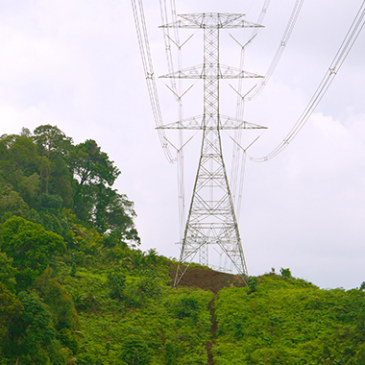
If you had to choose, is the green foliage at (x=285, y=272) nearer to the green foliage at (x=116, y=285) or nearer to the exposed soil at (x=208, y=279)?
the exposed soil at (x=208, y=279)

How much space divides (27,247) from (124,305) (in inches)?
398

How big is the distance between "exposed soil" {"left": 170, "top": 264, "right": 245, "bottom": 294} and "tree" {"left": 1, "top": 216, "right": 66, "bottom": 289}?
50.6 ft

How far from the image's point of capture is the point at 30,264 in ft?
94.4

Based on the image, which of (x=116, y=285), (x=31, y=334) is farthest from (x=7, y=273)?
→ (x=116, y=285)

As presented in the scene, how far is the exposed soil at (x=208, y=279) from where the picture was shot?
4175 centimetres

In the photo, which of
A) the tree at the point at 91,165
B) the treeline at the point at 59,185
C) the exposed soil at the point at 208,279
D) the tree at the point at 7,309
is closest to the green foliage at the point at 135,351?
the tree at the point at 7,309

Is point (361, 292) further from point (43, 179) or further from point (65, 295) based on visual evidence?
point (43, 179)

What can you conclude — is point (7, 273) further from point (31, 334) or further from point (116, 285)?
point (116, 285)

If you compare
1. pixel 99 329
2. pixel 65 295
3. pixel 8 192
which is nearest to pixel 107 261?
pixel 8 192

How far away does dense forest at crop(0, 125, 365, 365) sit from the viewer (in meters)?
27.5

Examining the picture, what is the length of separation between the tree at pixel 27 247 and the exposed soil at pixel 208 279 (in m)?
15.4

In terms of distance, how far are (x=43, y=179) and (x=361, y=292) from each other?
105ft

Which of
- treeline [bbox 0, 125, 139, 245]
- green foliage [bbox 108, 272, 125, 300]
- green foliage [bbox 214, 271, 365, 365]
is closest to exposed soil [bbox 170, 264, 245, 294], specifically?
green foliage [bbox 214, 271, 365, 365]

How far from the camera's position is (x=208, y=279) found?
141ft
